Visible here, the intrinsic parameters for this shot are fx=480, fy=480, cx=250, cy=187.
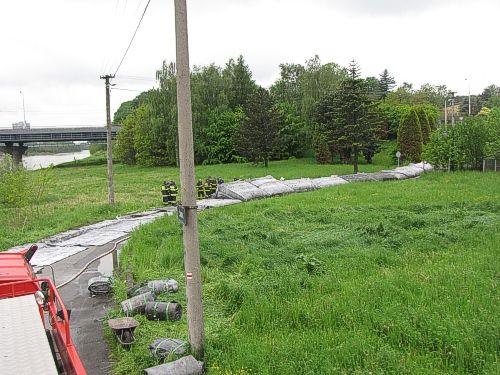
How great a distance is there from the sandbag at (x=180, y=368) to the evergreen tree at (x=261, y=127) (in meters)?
41.1

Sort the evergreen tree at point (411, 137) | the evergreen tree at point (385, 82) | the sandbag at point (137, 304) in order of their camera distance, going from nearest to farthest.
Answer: the sandbag at point (137, 304)
the evergreen tree at point (411, 137)
the evergreen tree at point (385, 82)

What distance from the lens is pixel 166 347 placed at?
23.2 feet

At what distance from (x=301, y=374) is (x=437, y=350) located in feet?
6.53

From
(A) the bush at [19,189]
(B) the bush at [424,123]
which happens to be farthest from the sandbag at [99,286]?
(B) the bush at [424,123]

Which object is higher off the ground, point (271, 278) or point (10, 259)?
point (10, 259)

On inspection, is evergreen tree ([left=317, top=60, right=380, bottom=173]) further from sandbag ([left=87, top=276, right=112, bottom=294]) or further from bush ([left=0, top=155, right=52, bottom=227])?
sandbag ([left=87, top=276, right=112, bottom=294])

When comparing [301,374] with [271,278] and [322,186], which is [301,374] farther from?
[322,186]

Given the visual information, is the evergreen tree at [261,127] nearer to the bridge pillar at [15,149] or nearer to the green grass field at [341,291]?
the green grass field at [341,291]

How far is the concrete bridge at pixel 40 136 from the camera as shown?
80.2 meters

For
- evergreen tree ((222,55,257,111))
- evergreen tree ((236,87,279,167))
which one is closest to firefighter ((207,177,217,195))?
evergreen tree ((236,87,279,167))

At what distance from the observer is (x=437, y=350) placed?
257 inches

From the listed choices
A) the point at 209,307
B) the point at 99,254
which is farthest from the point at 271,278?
the point at 99,254

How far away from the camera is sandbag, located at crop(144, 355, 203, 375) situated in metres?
6.13

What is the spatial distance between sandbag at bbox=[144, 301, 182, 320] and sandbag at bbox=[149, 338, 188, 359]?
1.21 meters
